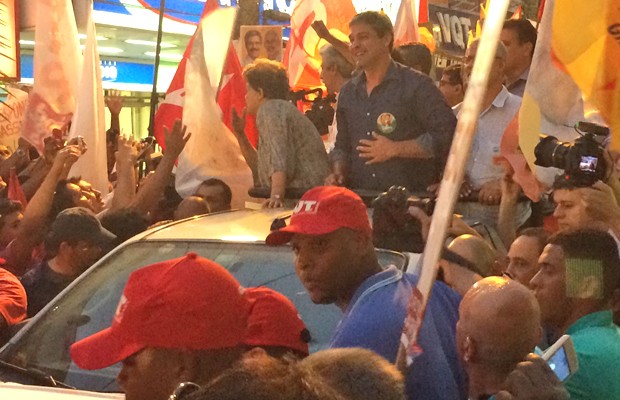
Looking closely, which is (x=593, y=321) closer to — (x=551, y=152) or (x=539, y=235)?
(x=551, y=152)

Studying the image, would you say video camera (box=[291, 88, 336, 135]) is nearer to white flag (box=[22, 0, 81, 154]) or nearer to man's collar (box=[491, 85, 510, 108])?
white flag (box=[22, 0, 81, 154])

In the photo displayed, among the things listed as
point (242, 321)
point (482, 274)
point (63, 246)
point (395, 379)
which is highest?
point (395, 379)

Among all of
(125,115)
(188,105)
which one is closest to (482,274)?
(188,105)

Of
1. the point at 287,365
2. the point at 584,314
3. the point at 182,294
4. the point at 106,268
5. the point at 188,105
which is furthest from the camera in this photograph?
the point at 188,105

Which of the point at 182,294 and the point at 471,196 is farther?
the point at 471,196

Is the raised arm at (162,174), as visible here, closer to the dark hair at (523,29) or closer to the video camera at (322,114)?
the video camera at (322,114)

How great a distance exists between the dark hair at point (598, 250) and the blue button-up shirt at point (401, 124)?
179cm

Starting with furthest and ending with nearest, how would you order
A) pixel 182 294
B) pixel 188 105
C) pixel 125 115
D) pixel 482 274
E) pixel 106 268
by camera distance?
pixel 125 115 < pixel 188 105 < pixel 106 268 < pixel 482 274 < pixel 182 294

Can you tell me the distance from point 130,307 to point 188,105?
4.66 metres

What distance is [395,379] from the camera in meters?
1.78

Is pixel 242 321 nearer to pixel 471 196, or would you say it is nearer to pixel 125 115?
pixel 471 196

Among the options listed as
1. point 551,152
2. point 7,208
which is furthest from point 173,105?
point 551,152

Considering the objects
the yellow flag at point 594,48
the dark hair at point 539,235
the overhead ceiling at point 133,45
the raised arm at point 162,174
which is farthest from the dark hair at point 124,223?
the overhead ceiling at point 133,45

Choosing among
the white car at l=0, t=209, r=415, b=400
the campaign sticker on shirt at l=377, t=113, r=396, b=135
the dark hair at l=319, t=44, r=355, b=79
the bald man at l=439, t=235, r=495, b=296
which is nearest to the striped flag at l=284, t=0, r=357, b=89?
the dark hair at l=319, t=44, r=355, b=79
